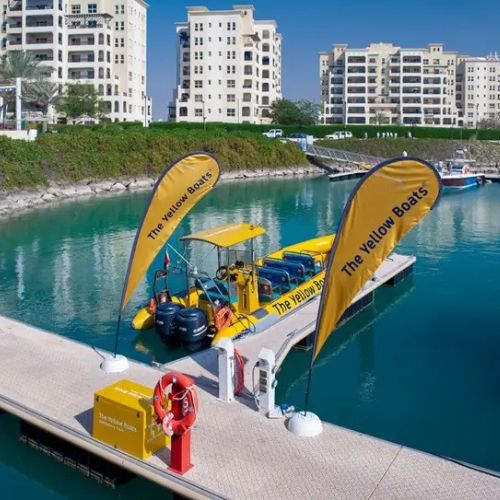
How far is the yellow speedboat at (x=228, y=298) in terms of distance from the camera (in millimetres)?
14742

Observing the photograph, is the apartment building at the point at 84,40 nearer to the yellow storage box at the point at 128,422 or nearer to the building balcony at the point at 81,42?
the building balcony at the point at 81,42

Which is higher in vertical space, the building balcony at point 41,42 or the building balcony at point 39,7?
the building balcony at point 39,7

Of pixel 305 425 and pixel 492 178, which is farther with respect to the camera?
pixel 492 178

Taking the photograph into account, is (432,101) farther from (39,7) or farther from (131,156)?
(131,156)

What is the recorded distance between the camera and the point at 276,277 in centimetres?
1791

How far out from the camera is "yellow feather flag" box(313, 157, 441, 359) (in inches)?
368

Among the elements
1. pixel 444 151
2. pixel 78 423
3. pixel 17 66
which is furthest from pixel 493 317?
pixel 444 151

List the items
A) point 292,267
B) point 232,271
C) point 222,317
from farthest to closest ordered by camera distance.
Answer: point 292,267 → point 232,271 → point 222,317

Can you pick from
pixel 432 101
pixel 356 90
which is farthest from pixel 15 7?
pixel 432 101

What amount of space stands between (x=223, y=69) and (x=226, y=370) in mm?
90051

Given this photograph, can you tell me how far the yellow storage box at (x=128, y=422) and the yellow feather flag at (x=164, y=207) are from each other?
12.0ft

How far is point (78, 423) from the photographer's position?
1004cm

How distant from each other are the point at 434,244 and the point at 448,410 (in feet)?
61.2

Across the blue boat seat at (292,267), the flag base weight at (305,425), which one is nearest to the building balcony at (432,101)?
the blue boat seat at (292,267)
